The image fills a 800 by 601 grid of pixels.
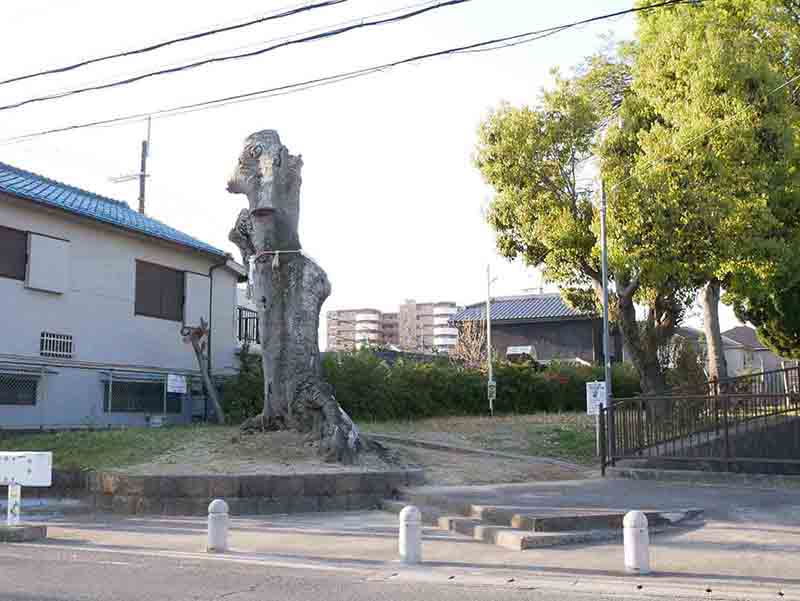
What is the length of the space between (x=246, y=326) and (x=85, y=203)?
761 cm

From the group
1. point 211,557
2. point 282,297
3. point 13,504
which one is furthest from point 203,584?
point 282,297

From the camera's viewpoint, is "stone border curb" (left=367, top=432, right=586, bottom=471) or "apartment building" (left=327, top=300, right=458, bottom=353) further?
"apartment building" (left=327, top=300, right=458, bottom=353)

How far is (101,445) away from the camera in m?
15.7

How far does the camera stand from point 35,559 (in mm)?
9031

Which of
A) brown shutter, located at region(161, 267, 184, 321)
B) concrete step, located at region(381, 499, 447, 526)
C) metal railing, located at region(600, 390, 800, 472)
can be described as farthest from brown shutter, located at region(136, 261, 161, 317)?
metal railing, located at region(600, 390, 800, 472)

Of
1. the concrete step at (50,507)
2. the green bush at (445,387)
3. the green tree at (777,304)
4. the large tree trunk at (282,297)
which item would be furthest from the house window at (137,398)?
the green tree at (777,304)

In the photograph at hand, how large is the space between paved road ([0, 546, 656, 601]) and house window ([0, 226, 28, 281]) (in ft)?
37.0

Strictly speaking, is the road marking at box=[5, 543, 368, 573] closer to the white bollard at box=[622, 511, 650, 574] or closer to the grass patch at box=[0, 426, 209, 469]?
the white bollard at box=[622, 511, 650, 574]

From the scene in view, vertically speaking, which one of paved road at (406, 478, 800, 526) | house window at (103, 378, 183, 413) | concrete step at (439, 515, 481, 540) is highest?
house window at (103, 378, 183, 413)

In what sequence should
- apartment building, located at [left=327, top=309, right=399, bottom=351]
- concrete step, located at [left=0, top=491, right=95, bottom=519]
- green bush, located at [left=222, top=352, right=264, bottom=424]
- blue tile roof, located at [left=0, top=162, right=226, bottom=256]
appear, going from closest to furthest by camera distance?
concrete step, located at [left=0, top=491, right=95, bottom=519] < blue tile roof, located at [left=0, top=162, right=226, bottom=256] < green bush, located at [left=222, top=352, right=264, bottom=424] < apartment building, located at [left=327, top=309, right=399, bottom=351]

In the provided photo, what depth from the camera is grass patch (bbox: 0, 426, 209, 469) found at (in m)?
14.6

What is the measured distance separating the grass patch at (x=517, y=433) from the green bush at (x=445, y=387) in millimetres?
1416

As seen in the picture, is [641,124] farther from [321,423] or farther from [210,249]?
[210,249]

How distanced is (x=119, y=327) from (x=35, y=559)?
43.8 ft
